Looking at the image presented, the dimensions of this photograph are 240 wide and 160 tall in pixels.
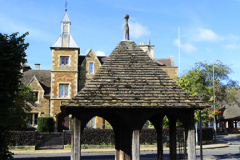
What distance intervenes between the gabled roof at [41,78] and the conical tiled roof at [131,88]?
29527 mm

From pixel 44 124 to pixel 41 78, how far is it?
838 cm

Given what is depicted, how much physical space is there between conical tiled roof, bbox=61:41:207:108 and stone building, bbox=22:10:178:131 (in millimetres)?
26543

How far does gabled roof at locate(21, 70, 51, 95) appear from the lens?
38438mm

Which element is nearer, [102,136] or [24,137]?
[24,137]

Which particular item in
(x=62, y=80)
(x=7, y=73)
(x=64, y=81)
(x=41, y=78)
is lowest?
(x=7, y=73)

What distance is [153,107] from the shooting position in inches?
345

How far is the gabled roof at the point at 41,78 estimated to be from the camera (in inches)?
1513

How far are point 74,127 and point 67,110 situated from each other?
623 millimetres

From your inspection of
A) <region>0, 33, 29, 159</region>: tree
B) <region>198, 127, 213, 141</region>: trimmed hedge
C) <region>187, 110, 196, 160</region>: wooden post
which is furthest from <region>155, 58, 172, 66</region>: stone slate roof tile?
<region>187, 110, 196, 160</region>: wooden post

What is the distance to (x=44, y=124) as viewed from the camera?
34344 millimetres

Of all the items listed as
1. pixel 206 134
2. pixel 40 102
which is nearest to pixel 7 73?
pixel 206 134

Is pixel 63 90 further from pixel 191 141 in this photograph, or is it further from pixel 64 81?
pixel 191 141

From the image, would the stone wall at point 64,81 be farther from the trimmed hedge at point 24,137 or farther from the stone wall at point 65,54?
the trimmed hedge at point 24,137

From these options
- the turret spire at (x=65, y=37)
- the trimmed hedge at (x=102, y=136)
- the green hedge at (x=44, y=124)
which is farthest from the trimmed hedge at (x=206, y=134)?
the turret spire at (x=65, y=37)
